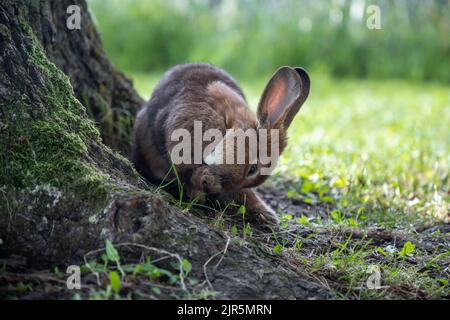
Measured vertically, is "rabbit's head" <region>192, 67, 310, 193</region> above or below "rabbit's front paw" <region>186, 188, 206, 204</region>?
Answer: above

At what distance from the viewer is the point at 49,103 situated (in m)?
3.85

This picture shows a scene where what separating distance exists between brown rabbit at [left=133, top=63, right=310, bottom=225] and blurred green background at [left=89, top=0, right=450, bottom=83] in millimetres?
6983

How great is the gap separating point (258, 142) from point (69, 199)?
156 cm

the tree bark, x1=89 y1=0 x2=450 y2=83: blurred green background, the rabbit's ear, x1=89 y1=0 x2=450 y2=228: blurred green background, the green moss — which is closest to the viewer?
the green moss

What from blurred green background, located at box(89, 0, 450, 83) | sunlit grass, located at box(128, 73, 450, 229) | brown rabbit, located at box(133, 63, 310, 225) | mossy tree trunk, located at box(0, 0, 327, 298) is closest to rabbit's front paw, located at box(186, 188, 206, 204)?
brown rabbit, located at box(133, 63, 310, 225)

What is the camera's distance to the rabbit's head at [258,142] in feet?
14.4

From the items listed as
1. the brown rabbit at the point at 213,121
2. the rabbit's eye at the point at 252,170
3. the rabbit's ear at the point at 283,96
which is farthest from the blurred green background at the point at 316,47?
the rabbit's eye at the point at 252,170

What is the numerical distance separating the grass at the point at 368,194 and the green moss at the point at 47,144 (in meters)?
0.91

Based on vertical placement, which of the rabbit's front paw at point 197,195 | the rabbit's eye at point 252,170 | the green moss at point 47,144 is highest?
the green moss at point 47,144

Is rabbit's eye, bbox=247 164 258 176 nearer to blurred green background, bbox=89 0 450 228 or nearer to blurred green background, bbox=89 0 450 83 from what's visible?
blurred green background, bbox=89 0 450 228

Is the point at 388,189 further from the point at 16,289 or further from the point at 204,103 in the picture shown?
the point at 16,289

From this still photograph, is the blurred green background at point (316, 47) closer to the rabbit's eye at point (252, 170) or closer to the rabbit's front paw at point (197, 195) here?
the rabbit's eye at point (252, 170)

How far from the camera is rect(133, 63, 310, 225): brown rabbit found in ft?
14.5
